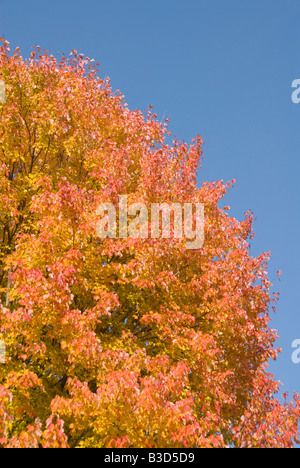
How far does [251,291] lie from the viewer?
11867mm

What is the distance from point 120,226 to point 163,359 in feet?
11.5

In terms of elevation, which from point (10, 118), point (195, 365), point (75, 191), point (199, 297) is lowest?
point (195, 365)

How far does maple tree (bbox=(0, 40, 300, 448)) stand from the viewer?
747 centimetres

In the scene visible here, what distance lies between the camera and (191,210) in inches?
485

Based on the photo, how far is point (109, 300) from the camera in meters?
8.32

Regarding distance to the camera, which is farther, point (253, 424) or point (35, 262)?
point (35, 262)

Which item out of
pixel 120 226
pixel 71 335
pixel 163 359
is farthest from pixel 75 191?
pixel 163 359

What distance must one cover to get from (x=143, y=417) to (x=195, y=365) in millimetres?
2867

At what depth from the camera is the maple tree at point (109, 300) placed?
7473 mm

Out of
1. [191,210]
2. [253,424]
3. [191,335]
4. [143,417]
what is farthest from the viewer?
[191,210]

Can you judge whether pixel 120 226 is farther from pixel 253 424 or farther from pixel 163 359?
pixel 253 424

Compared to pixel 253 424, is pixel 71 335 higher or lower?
higher

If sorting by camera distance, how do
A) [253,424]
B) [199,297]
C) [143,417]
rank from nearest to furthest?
[143,417]
[253,424]
[199,297]

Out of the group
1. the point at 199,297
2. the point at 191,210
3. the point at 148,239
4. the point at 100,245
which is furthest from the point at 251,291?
the point at 100,245
